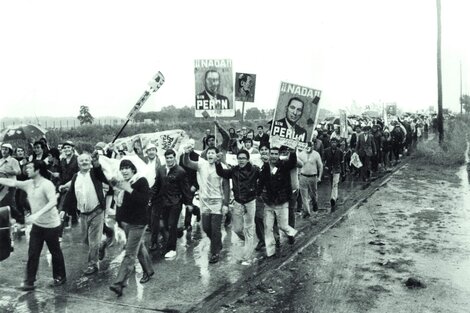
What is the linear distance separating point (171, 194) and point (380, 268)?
334 centimetres

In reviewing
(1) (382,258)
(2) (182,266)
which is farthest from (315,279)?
(2) (182,266)

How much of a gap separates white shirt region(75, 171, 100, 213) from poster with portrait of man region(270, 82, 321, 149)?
3.51m

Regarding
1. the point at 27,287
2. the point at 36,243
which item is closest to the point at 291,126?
the point at 36,243

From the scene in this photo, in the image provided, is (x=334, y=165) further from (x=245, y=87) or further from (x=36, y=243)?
(x=36, y=243)

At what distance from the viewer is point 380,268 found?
7.19 metres

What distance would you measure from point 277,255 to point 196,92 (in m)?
4.29

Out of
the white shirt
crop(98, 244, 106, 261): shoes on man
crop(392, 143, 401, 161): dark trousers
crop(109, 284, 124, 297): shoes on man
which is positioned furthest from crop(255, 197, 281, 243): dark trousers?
crop(392, 143, 401, 161): dark trousers

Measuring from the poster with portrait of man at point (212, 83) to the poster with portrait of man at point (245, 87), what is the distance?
540cm

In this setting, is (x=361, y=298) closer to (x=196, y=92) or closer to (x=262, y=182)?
(x=262, y=182)

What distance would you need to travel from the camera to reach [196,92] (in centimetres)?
1062

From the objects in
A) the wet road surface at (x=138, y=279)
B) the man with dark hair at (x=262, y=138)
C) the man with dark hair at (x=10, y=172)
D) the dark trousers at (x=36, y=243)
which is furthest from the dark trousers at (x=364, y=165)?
the dark trousers at (x=36, y=243)

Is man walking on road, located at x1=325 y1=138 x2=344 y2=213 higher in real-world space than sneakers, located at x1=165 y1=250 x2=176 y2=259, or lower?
higher

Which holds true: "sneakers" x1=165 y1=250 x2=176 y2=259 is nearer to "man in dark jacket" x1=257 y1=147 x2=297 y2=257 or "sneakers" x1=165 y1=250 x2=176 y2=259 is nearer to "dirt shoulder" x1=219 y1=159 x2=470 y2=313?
"man in dark jacket" x1=257 y1=147 x2=297 y2=257

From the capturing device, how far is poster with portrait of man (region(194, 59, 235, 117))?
34.6ft
